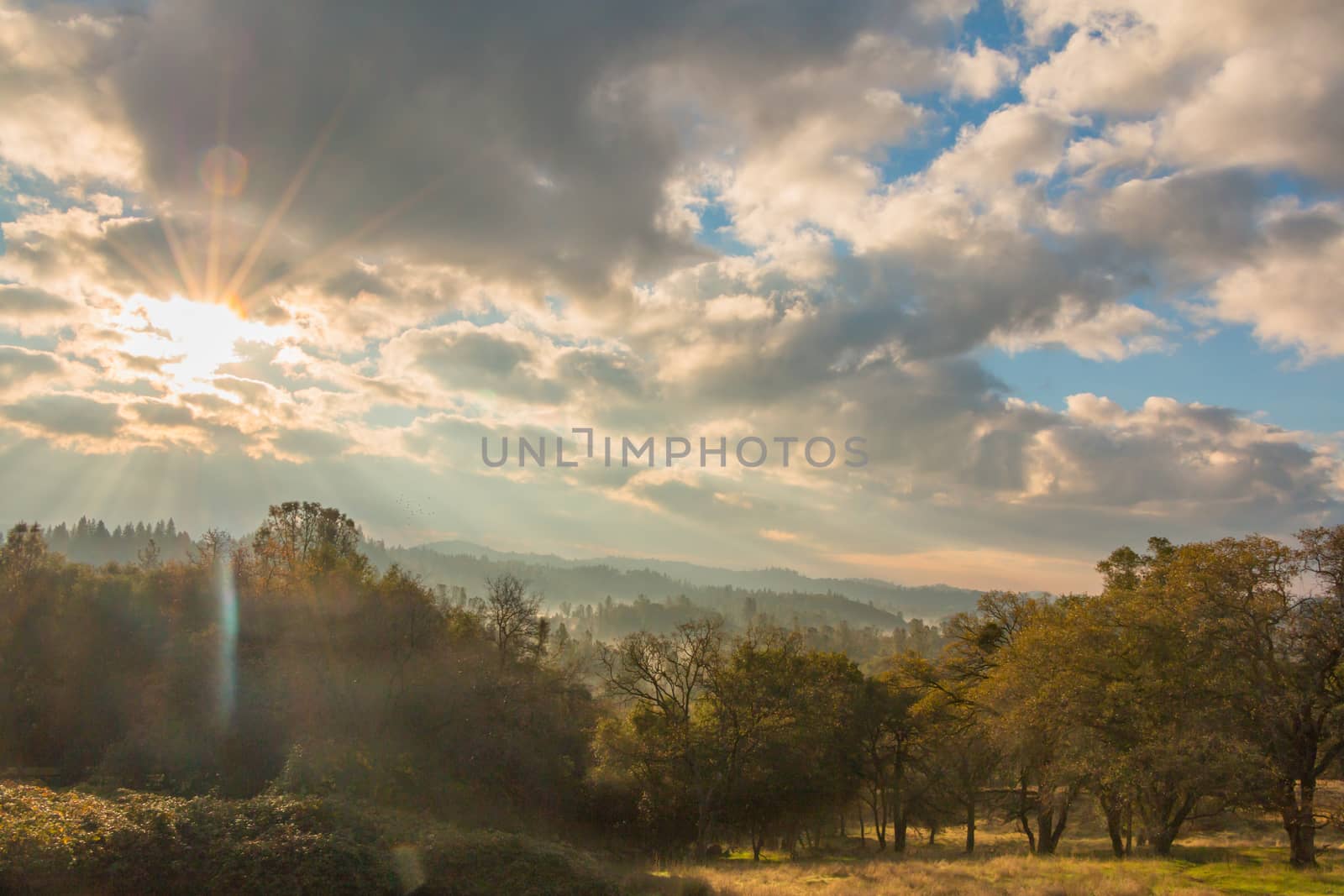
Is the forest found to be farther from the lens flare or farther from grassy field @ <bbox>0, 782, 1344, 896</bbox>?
grassy field @ <bbox>0, 782, 1344, 896</bbox>

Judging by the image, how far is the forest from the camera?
24719 mm

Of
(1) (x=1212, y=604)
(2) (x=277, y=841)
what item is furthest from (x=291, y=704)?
(1) (x=1212, y=604)

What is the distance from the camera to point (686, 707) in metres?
42.2

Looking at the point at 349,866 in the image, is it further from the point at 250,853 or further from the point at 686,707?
the point at 686,707

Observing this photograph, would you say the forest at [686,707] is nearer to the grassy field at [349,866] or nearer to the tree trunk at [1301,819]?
the tree trunk at [1301,819]

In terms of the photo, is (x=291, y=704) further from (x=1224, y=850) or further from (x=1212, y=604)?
(x=1224, y=850)

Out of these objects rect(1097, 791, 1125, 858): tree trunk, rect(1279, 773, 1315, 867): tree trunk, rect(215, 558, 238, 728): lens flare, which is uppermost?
rect(215, 558, 238, 728): lens flare

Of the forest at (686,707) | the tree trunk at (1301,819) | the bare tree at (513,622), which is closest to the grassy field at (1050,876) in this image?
the tree trunk at (1301,819)

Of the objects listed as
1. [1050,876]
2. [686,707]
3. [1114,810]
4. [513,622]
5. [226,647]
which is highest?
[513,622]

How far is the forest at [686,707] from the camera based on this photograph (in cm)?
2472

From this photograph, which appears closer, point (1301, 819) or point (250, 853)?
point (250, 853)

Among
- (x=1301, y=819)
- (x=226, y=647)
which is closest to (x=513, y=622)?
(x=226, y=647)

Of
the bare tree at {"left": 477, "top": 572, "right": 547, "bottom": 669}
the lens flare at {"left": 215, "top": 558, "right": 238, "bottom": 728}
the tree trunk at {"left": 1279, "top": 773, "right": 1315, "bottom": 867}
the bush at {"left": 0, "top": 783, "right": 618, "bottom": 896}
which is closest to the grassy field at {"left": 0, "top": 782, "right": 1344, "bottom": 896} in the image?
the bush at {"left": 0, "top": 783, "right": 618, "bottom": 896}

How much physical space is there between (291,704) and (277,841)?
2171 cm
